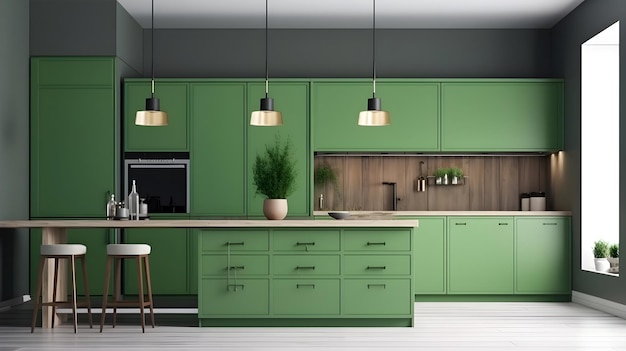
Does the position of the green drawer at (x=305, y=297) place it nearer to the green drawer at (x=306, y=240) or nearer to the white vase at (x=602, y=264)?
the green drawer at (x=306, y=240)

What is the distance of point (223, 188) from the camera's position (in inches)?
360

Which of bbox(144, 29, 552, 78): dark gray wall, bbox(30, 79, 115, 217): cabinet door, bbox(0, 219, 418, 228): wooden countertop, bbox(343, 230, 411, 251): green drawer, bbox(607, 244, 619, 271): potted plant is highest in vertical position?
bbox(144, 29, 552, 78): dark gray wall

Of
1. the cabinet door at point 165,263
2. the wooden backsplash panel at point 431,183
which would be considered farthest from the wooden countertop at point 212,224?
the wooden backsplash panel at point 431,183

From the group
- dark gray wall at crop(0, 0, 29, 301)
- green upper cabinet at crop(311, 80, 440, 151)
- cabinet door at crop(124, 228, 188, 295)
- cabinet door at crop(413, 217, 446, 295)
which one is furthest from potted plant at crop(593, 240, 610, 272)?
dark gray wall at crop(0, 0, 29, 301)

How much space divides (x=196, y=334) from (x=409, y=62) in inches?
177

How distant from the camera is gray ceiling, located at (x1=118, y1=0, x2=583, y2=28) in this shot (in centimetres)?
867

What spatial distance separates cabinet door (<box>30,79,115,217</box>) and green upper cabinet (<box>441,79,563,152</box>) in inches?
140

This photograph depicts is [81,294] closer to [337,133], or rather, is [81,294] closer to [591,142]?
[337,133]

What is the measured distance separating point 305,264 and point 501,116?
3368 mm

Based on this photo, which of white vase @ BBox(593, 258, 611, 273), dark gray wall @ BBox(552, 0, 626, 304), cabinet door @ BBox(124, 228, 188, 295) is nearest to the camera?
dark gray wall @ BBox(552, 0, 626, 304)

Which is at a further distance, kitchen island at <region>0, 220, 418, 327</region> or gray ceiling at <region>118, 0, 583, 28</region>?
gray ceiling at <region>118, 0, 583, 28</region>

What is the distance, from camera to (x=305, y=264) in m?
6.95

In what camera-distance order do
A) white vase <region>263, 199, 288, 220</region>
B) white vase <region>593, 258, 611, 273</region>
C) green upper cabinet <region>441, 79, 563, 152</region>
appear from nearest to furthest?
white vase <region>263, 199, 288, 220</region>, white vase <region>593, 258, 611, 273</region>, green upper cabinet <region>441, 79, 563, 152</region>

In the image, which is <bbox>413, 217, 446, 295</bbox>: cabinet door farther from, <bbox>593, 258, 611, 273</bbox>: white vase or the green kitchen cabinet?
the green kitchen cabinet
